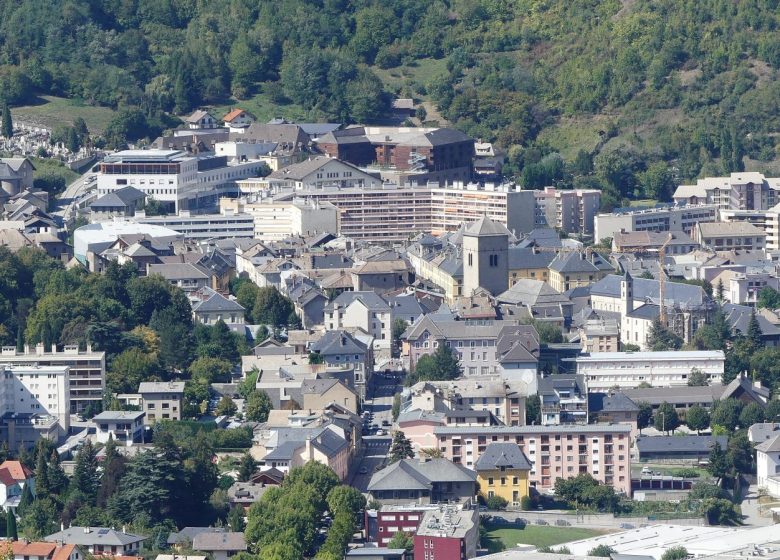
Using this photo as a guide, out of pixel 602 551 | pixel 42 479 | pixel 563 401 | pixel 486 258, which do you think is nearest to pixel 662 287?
pixel 486 258

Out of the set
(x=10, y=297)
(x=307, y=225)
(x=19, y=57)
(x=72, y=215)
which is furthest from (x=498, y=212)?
(x=19, y=57)

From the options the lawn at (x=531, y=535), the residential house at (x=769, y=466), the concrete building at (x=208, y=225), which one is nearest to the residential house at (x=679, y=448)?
the residential house at (x=769, y=466)

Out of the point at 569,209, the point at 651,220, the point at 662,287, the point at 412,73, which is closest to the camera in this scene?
→ the point at 662,287

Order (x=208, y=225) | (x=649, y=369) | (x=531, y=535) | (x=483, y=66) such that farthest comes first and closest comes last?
(x=483, y=66) < (x=208, y=225) < (x=649, y=369) < (x=531, y=535)

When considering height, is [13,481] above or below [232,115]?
below

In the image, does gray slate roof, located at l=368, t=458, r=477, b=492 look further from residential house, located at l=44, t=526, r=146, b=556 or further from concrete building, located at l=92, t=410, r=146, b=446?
concrete building, located at l=92, t=410, r=146, b=446

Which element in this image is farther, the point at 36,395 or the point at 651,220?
the point at 651,220

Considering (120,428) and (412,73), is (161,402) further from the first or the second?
(412,73)
